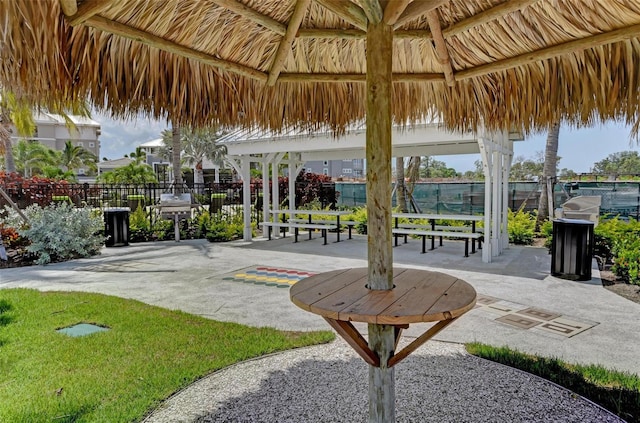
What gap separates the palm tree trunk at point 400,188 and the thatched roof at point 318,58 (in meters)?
8.99

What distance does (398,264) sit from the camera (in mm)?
7516

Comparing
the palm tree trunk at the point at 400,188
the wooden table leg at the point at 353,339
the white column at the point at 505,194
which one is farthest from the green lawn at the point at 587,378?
the palm tree trunk at the point at 400,188

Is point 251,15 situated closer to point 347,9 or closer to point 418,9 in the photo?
point 347,9

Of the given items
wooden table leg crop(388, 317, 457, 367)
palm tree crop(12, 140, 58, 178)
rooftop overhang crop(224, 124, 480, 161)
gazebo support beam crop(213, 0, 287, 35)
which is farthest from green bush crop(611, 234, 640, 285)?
palm tree crop(12, 140, 58, 178)

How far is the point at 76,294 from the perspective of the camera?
5434mm

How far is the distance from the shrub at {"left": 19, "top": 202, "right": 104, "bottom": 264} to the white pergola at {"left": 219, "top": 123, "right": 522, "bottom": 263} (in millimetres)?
3791

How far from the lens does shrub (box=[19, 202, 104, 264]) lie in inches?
307

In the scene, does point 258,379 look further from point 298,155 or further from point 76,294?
point 298,155

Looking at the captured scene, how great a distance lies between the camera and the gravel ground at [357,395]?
2578 millimetres

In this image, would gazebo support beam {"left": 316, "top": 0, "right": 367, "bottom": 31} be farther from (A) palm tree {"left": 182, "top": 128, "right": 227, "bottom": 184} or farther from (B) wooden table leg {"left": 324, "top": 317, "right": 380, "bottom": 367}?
(A) palm tree {"left": 182, "top": 128, "right": 227, "bottom": 184}

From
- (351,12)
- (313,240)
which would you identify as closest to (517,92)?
(351,12)

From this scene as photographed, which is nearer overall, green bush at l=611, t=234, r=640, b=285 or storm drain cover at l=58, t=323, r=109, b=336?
storm drain cover at l=58, t=323, r=109, b=336

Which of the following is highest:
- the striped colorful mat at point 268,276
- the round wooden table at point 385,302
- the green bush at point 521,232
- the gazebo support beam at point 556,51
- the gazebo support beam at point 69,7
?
the gazebo support beam at point 556,51

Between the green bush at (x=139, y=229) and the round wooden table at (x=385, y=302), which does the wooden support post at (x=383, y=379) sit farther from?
the green bush at (x=139, y=229)
